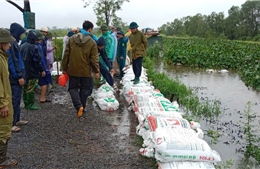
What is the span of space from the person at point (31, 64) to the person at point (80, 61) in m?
0.62

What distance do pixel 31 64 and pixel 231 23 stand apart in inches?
2194

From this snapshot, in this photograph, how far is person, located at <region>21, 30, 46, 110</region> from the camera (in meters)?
5.33

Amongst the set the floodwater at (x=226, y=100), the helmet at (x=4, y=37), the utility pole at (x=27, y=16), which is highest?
the utility pole at (x=27, y=16)

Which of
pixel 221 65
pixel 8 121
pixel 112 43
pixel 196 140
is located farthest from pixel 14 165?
pixel 221 65

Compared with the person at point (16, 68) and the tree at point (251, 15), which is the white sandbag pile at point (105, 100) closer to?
the person at point (16, 68)

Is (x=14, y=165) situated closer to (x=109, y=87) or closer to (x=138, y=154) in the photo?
(x=138, y=154)

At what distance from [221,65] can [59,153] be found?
11510mm

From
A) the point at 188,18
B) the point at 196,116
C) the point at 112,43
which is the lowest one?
the point at 196,116

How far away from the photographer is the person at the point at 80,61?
4.96 m

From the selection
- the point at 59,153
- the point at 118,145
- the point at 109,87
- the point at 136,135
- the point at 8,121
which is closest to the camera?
the point at 8,121

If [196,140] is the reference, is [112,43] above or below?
above

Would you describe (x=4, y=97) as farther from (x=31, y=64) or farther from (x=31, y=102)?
(x=31, y=102)

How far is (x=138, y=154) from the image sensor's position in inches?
154

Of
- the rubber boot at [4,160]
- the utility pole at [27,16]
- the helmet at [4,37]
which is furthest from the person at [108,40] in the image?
the rubber boot at [4,160]
